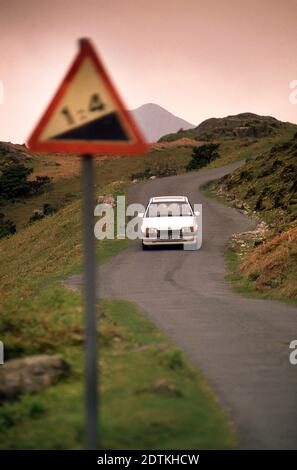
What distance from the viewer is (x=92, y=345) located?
592 cm

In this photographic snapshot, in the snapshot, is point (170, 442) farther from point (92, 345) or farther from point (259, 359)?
point (259, 359)

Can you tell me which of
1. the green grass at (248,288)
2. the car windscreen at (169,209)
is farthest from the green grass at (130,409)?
the car windscreen at (169,209)

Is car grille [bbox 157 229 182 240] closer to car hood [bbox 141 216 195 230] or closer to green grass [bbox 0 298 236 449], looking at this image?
car hood [bbox 141 216 195 230]

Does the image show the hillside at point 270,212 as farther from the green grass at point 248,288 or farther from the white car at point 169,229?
the white car at point 169,229

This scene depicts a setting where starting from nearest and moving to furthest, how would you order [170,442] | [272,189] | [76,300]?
[170,442] → [76,300] → [272,189]

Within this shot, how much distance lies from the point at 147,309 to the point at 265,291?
4.61 m

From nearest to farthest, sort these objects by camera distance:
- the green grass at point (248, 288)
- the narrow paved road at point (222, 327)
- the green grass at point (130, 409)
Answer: the green grass at point (130, 409), the narrow paved road at point (222, 327), the green grass at point (248, 288)

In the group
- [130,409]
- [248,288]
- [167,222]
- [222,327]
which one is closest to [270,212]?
[167,222]

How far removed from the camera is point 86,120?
6004 millimetres

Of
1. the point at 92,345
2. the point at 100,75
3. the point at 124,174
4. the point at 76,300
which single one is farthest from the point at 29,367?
the point at 124,174

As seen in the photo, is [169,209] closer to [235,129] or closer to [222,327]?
[222,327]

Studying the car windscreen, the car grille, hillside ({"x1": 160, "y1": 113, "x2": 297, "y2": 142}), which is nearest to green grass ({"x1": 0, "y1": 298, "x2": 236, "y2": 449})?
the car grille

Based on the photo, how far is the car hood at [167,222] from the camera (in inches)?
1126

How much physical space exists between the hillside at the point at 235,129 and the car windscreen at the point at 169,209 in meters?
77.4
